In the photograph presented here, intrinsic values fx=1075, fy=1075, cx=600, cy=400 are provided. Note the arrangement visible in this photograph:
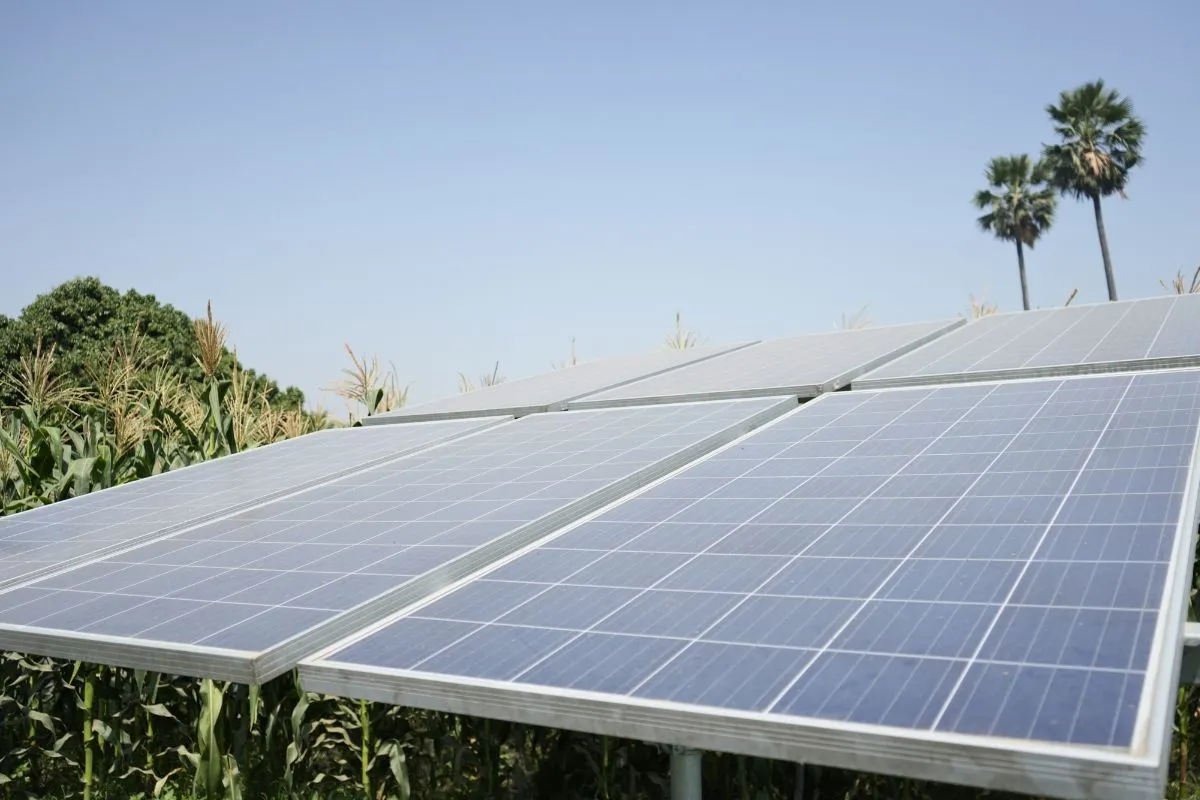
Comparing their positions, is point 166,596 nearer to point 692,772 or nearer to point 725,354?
point 692,772

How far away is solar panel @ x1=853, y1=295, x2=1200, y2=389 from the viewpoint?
586cm

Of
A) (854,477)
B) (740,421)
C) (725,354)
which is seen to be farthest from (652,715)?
(725,354)

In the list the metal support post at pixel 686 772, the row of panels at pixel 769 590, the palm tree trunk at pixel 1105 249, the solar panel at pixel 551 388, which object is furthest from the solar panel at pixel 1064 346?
the palm tree trunk at pixel 1105 249

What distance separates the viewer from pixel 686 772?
3117 millimetres

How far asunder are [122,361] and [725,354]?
573cm

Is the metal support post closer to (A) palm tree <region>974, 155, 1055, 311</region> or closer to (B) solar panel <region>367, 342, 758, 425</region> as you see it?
(B) solar panel <region>367, 342, 758, 425</region>

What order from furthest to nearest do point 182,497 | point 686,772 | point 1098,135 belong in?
1. point 1098,135
2. point 182,497
3. point 686,772

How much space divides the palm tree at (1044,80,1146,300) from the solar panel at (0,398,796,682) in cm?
4862

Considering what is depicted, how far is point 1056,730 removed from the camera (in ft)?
6.89

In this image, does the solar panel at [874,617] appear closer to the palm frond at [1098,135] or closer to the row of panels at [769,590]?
the row of panels at [769,590]

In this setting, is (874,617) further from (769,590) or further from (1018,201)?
(1018,201)

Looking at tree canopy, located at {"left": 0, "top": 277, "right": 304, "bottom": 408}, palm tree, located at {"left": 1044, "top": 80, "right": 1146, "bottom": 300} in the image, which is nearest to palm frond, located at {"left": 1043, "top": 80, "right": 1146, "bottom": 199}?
palm tree, located at {"left": 1044, "top": 80, "right": 1146, "bottom": 300}

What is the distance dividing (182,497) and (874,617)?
15.2 feet

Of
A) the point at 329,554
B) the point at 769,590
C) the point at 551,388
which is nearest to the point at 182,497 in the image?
the point at 329,554
